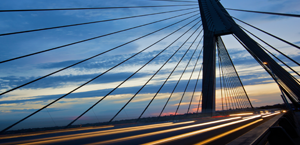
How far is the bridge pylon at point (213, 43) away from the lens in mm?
13281

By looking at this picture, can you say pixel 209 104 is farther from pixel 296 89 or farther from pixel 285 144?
pixel 285 144

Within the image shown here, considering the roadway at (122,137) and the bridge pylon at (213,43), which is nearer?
the roadway at (122,137)

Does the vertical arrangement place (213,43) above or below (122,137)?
above

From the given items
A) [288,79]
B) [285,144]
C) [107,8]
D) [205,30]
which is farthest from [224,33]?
[285,144]

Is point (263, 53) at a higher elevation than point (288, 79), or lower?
higher

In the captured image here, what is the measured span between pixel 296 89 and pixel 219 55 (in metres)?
7.78

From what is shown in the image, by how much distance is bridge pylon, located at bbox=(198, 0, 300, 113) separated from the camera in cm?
1328

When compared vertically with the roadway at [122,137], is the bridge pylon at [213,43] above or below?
above

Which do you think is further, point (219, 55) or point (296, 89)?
point (219, 55)

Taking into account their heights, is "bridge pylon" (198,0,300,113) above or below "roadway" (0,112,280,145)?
above

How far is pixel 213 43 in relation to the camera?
14992mm

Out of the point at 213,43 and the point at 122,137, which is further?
the point at 213,43

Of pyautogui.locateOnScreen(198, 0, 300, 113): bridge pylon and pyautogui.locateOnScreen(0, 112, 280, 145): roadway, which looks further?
pyautogui.locateOnScreen(198, 0, 300, 113): bridge pylon

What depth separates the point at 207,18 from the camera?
15109 millimetres
